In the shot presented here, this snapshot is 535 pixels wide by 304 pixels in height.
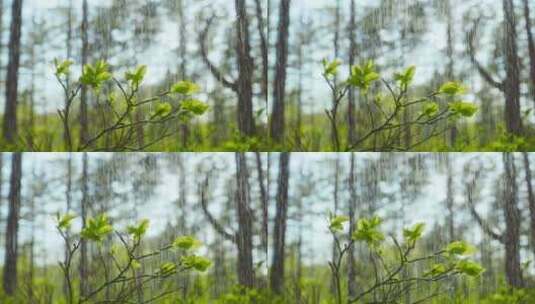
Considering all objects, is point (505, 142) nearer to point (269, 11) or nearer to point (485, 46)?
point (485, 46)

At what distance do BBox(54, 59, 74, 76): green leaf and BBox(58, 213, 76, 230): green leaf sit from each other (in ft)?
1.32

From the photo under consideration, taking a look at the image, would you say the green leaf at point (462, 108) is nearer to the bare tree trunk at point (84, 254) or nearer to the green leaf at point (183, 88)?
the green leaf at point (183, 88)

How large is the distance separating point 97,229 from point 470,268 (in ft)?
3.47

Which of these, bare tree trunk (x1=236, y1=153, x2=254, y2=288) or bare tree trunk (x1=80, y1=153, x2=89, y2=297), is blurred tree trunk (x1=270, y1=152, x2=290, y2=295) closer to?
bare tree trunk (x1=236, y1=153, x2=254, y2=288)

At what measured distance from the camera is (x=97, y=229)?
7.14ft

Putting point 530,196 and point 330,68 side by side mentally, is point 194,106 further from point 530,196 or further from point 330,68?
point 530,196

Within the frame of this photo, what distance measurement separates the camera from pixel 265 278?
222 centimetres

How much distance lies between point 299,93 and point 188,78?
0.32 metres

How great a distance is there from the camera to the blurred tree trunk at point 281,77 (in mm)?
2254

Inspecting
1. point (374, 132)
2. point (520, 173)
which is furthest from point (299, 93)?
point (520, 173)

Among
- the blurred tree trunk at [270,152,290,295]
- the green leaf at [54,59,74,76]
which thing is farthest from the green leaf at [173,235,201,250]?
the green leaf at [54,59,74,76]

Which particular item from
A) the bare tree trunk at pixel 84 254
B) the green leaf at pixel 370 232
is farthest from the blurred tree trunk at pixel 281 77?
the bare tree trunk at pixel 84 254

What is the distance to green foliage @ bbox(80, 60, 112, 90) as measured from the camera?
2203 millimetres

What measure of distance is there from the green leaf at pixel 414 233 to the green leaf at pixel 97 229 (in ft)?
2.76
